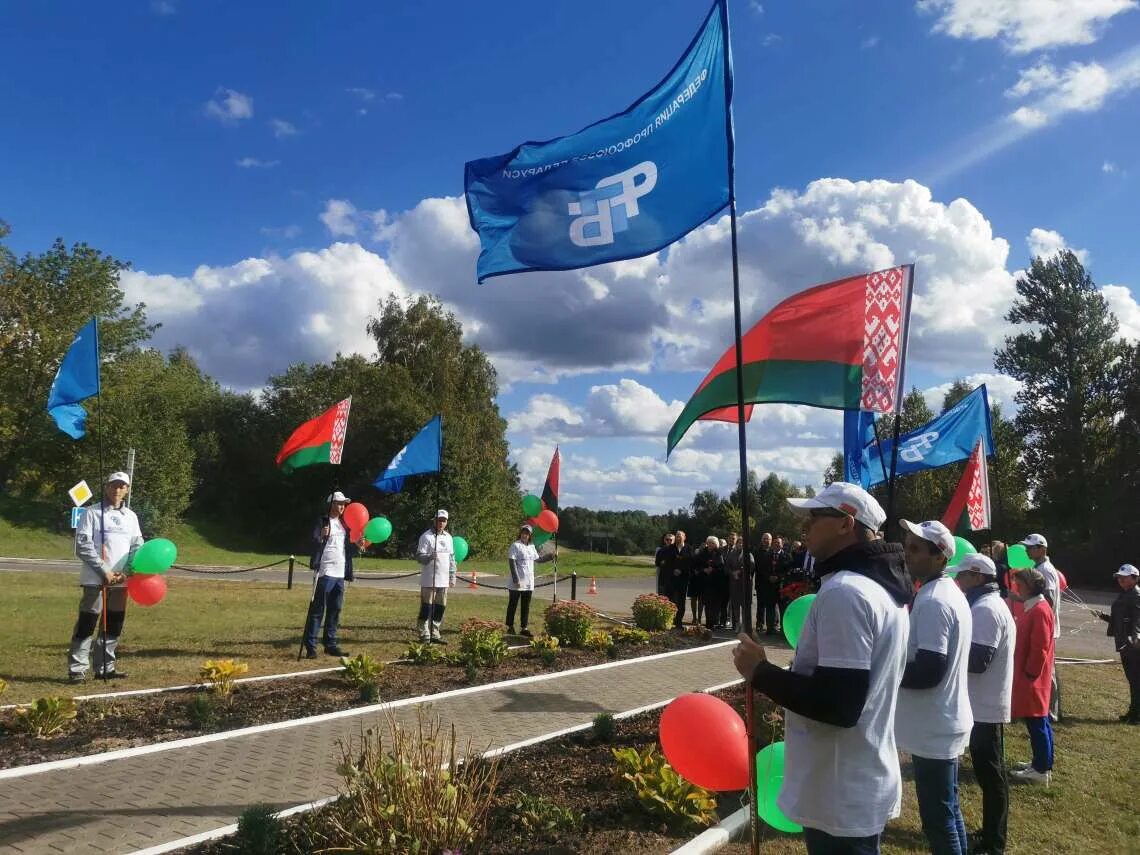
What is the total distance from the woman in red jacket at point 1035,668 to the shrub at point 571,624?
21.3ft

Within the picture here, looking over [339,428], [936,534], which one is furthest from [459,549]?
[936,534]

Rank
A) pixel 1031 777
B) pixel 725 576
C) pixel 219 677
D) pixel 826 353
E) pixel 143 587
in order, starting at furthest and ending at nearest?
pixel 725 576 < pixel 143 587 < pixel 826 353 < pixel 219 677 < pixel 1031 777

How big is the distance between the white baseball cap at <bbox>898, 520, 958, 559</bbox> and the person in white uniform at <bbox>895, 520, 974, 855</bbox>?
52 mm

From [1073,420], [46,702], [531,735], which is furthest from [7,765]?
[1073,420]

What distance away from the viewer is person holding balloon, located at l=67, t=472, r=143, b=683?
8.86 metres

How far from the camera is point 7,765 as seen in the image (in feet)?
19.3

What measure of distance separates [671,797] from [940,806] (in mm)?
1804

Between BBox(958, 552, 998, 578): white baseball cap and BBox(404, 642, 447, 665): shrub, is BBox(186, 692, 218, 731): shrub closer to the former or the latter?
BBox(404, 642, 447, 665): shrub

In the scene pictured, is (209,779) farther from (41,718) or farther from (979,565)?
(979,565)

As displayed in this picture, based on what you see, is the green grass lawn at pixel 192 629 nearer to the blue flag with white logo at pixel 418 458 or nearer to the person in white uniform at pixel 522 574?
the person in white uniform at pixel 522 574

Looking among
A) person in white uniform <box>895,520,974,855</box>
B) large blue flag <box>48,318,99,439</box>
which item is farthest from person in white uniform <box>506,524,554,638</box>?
person in white uniform <box>895,520,974,855</box>

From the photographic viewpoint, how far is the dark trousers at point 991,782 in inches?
199

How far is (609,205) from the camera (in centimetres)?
629

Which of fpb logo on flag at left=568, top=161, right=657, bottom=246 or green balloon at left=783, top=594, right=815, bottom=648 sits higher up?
fpb logo on flag at left=568, top=161, right=657, bottom=246
